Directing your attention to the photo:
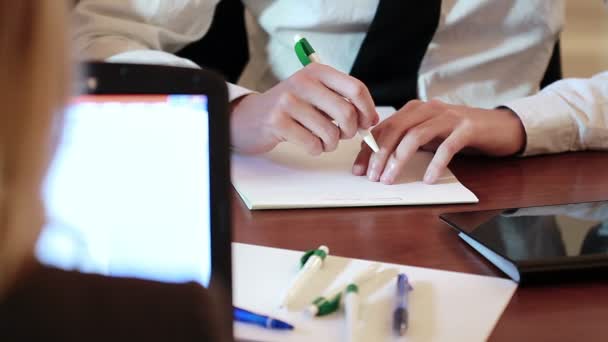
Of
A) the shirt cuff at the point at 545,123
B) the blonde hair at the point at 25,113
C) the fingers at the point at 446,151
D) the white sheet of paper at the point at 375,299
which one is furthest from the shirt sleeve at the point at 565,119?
the blonde hair at the point at 25,113

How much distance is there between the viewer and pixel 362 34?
3.79ft

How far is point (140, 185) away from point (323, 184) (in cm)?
38

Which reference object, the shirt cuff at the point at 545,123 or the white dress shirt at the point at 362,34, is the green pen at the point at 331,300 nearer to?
the shirt cuff at the point at 545,123

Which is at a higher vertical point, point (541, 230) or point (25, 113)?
point (25, 113)

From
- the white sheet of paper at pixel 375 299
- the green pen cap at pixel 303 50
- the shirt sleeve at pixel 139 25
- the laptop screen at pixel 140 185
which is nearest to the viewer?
the laptop screen at pixel 140 185

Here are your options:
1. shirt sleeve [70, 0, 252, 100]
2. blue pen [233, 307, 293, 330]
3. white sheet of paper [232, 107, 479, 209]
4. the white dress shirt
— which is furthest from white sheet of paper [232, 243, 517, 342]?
the white dress shirt

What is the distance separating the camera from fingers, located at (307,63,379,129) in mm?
777

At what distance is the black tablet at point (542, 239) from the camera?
1.94 feet

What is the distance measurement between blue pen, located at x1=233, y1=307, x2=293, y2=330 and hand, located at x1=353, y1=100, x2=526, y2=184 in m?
0.31

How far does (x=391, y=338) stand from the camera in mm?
512

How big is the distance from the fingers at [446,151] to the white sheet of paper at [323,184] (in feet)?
0.04

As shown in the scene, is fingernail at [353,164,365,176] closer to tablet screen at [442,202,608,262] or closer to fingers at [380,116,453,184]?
fingers at [380,116,453,184]

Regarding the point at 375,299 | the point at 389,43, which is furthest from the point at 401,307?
the point at 389,43

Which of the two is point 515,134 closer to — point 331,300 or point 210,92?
point 331,300
